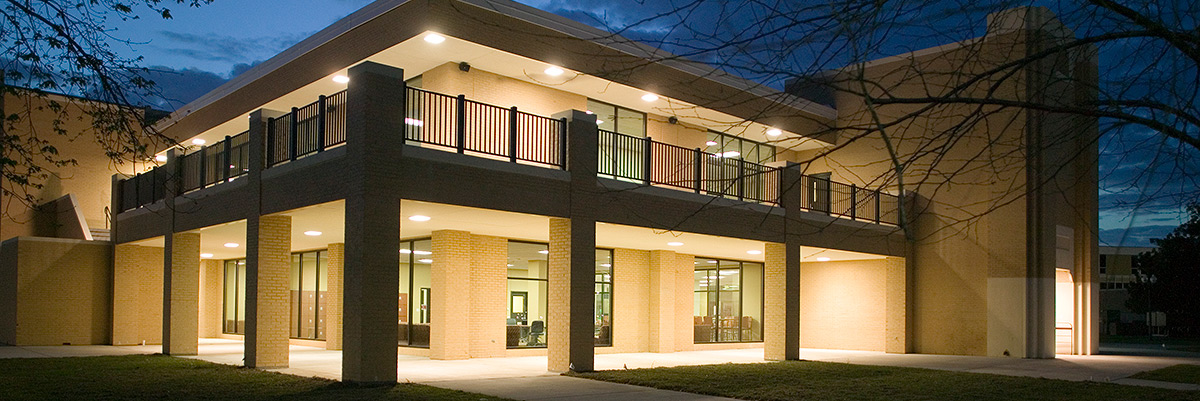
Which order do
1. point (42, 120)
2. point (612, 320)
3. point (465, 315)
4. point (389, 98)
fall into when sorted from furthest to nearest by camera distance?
point (42, 120) → point (612, 320) → point (465, 315) → point (389, 98)

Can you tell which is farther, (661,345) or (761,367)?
(661,345)

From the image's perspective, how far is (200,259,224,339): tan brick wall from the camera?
102 feet

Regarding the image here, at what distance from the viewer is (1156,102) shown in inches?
202

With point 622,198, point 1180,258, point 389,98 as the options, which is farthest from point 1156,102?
point 1180,258

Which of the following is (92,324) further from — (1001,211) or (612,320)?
(1001,211)

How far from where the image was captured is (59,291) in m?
25.5

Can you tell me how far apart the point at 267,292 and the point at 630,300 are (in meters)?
10.8

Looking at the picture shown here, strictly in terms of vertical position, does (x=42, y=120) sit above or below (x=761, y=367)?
above

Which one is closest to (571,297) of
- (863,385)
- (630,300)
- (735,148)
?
(863,385)

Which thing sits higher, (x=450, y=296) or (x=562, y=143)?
(x=562, y=143)

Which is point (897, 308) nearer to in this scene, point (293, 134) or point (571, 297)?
point (571, 297)

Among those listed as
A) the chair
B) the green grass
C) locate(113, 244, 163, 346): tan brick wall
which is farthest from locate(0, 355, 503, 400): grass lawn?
the green grass

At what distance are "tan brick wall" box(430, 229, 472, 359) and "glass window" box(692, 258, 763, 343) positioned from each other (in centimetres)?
857

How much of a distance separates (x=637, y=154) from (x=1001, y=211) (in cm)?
1084
